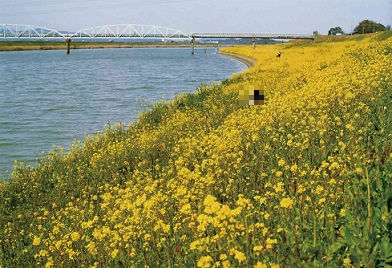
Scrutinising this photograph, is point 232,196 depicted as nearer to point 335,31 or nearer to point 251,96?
point 251,96

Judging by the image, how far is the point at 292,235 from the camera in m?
3.67

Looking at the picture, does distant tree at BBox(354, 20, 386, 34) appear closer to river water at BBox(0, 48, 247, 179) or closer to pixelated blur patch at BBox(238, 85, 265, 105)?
river water at BBox(0, 48, 247, 179)

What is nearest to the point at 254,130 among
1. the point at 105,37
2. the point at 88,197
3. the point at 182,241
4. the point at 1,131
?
the point at 88,197

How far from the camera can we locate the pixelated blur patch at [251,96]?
47.0 ft

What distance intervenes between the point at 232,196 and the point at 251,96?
9.07 m

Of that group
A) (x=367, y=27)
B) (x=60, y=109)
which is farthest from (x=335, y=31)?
(x=60, y=109)

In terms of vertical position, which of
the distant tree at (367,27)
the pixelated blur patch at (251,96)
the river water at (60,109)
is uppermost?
the distant tree at (367,27)

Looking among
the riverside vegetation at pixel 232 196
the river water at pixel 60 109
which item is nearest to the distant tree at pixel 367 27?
the river water at pixel 60 109

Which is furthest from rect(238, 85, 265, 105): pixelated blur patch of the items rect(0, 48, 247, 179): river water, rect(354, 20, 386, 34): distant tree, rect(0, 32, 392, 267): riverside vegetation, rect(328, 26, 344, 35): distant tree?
rect(328, 26, 344, 35): distant tree

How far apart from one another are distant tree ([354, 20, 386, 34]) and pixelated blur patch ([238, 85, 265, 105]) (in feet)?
269

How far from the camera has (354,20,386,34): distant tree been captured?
91750 millimetres

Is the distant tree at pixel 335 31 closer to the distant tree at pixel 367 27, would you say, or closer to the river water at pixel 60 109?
the distant tree at pixel 367 27

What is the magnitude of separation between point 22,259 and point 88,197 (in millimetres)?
2911

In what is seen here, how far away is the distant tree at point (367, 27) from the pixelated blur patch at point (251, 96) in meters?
82.0
